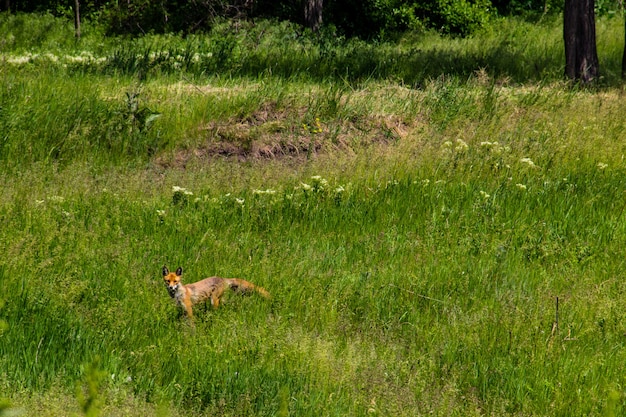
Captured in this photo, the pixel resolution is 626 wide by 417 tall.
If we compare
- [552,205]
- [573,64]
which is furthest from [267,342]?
[573,64]

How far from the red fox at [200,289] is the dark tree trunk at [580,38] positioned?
10.6m

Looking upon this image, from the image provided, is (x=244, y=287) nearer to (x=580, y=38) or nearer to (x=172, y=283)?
(x=172, y=283)

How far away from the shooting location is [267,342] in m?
5.75

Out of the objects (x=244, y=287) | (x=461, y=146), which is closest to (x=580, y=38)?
(x=461, y=146)

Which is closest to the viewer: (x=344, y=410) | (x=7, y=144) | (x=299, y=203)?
(x=344, y=410)

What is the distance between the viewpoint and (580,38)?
50.6ft

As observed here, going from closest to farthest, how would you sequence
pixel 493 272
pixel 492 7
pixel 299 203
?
pixel 493 272, pixel 299 203, pixel 492 7

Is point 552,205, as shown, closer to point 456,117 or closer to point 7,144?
→ point 456,117

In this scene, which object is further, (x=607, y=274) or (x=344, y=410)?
(x=607, y=274)

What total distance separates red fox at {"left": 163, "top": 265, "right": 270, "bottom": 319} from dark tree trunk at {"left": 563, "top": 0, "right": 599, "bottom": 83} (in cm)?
1057

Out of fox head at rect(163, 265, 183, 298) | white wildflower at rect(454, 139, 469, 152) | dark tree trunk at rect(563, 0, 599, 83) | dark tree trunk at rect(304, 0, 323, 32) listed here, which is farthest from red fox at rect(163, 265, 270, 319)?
dark tree trunk at rect(304, 0, 323, 32)

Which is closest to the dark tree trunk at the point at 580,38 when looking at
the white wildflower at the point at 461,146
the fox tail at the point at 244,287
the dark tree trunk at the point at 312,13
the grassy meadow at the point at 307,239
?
the grassy meadow at the point at 307,239

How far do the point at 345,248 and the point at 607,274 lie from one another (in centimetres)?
232

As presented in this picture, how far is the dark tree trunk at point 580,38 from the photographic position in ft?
50.2
